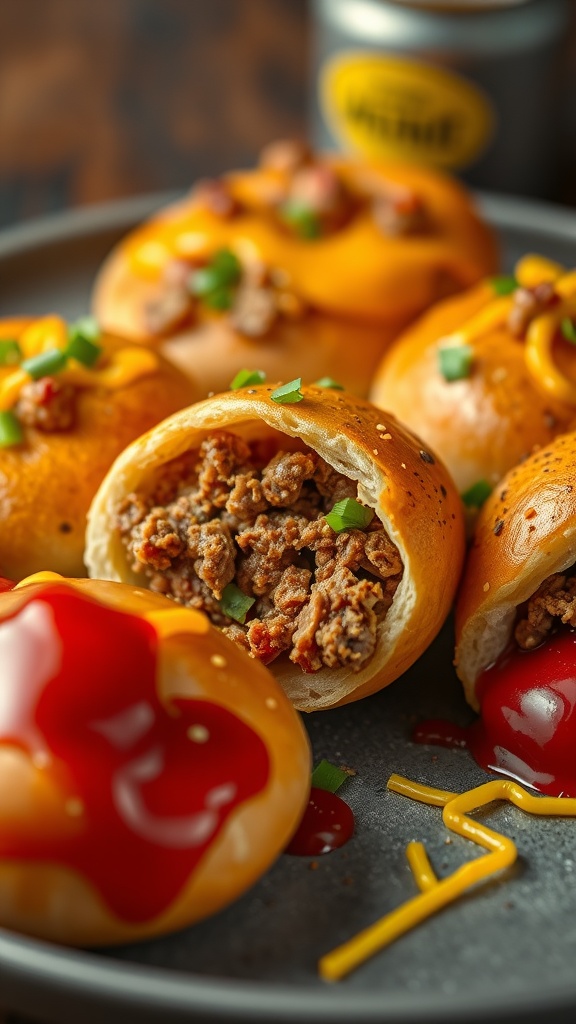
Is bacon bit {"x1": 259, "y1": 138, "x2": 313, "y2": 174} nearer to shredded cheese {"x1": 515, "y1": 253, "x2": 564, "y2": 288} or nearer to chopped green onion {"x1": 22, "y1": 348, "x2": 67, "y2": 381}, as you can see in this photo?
shredded cheese {"x1": 515, "y1": 253, "x2": 564, "y2": 288}

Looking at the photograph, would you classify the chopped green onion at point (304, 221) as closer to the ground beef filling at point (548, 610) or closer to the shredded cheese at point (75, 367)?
the shredded cheese at point (75, 367)

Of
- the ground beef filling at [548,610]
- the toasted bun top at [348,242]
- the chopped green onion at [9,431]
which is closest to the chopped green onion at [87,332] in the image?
the chopped green onion at [9,431]

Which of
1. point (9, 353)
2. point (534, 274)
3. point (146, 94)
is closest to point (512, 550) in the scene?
point (534, 274)

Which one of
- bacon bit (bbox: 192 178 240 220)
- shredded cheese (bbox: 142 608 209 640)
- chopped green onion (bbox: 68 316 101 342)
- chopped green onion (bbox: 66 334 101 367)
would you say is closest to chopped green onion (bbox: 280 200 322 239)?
bacon bit (bbox: 192 178 240 220)

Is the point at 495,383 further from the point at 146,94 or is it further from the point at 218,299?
the point at 146,94

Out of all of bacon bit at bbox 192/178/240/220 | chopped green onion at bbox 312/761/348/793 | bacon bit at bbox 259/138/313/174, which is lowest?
chopped green onion at bbox 312/761/348/793

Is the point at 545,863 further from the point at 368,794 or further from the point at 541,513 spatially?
the point at 541,513
